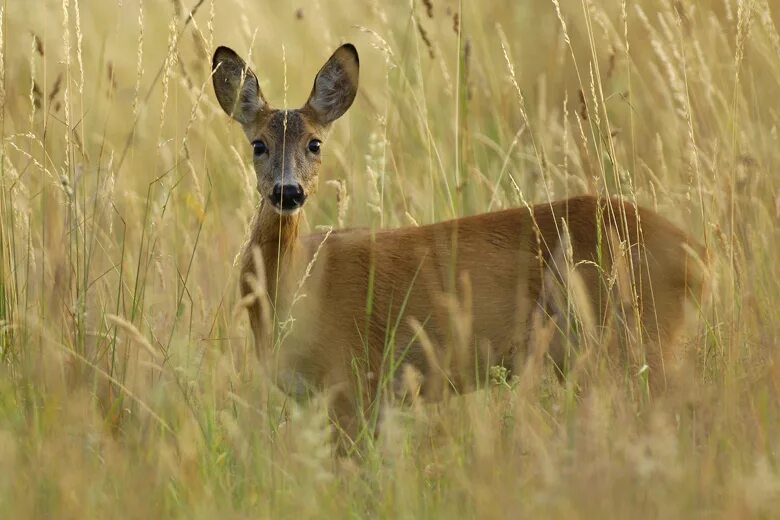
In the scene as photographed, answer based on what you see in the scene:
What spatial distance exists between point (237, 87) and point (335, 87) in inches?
17.0

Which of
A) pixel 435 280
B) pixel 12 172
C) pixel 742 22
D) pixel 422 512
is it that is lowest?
pixel 422 512

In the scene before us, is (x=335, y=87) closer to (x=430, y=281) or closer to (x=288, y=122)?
(x=288, y=122)

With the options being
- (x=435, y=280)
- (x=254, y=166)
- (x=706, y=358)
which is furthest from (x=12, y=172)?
(x=706, y=358)

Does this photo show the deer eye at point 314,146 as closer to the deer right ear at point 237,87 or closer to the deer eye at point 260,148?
the deer eye at point 260,148

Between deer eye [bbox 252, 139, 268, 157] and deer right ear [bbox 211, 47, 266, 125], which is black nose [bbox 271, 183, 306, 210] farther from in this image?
deer right ear [bbox 211, 47, 266, 125]

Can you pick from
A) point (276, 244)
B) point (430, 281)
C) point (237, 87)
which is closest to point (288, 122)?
point (237, 87)

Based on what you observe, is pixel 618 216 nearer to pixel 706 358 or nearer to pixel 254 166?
pixel 706 358

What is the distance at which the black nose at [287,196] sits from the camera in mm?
5078

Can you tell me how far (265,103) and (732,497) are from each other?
10.7ft

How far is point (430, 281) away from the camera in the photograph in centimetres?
535

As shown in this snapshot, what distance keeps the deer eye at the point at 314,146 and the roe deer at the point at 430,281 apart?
2 centimetres

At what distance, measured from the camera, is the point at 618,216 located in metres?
5.15

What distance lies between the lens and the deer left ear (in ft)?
18.7

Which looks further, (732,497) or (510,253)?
(510,253)
